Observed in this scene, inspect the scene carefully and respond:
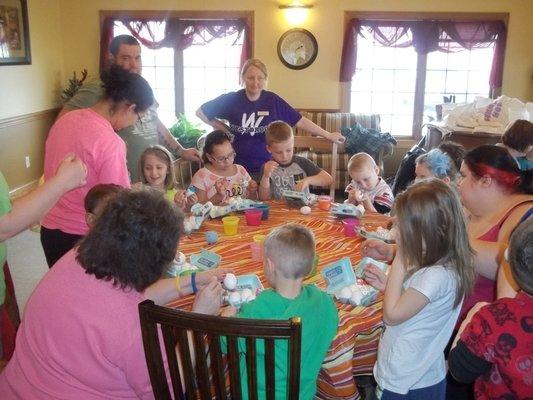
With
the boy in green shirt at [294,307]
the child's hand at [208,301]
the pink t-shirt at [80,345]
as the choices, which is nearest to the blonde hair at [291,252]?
the boy in green shirt at [294,307]

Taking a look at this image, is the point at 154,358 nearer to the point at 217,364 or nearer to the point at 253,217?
the point at 217,364

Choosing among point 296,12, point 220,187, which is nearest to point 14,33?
point 296,12

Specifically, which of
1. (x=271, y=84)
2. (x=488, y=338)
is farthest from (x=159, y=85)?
(x=488, y=338)

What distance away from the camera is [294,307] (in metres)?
1.43

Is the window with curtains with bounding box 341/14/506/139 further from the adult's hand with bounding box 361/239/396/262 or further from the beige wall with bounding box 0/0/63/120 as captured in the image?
the adult's hand with bounding box 361/239/396/262

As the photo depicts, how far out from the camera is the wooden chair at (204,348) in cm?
118

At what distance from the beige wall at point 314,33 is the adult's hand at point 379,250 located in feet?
15.9

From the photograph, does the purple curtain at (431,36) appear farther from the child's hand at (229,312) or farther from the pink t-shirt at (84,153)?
the child's hand at (229,312)

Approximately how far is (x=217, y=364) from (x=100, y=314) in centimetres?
31

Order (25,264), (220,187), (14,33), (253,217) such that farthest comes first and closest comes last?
1. (14,33)
2. (25,264)
3. (220,187)
4. (253,217)

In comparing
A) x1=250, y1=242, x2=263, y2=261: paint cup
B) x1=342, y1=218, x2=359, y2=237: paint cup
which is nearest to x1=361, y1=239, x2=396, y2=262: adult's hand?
x1=342, y1=218, x2=359, y2=237: paint cup

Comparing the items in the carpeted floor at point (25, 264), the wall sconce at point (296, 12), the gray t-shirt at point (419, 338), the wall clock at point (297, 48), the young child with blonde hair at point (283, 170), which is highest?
the wall sconce at point (296, 12)

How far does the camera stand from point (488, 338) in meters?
1.15

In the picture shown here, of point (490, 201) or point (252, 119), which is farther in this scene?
point (252, 119)
